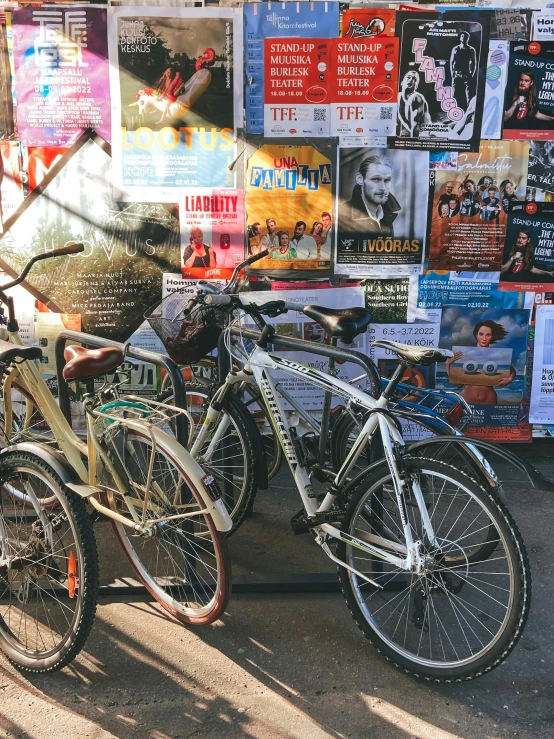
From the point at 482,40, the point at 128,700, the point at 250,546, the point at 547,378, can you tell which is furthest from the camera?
the point at 547,378

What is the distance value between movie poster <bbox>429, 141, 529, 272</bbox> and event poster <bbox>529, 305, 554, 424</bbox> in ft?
1.53

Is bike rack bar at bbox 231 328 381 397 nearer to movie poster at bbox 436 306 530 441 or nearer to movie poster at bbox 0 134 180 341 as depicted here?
movie poster at bbox 0 134 180 341

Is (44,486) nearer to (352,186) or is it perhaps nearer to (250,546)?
(250,546)

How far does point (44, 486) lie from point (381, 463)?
1.37m

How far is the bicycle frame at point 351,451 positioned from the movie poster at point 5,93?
229 centimetres

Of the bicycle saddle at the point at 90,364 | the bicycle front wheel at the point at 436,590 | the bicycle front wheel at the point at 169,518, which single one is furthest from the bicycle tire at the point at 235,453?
the bicycle saddle at the point at 90,364

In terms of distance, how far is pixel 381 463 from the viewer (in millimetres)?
2709

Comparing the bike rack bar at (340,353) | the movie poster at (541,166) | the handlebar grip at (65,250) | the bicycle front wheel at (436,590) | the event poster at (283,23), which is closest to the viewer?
the bicycle front wheel at (436,590)

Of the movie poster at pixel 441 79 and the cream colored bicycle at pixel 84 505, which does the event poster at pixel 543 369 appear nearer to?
the movie poster at pixel 441 79

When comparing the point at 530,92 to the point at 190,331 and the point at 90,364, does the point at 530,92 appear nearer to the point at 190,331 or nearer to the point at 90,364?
the point at 190,331

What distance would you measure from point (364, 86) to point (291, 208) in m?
0.84

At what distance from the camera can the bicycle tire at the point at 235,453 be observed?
352 centimetres

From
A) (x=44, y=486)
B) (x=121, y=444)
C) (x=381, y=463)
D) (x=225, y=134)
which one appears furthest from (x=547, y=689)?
(x=225, y=134)

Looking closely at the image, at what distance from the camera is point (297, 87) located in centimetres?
416
